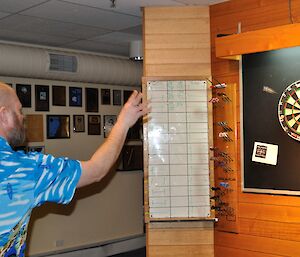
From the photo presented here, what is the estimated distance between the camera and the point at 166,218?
11.8ft

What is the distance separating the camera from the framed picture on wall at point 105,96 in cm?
632

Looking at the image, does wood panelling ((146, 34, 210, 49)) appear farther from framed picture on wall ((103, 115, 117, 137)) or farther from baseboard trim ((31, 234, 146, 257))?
baseboard trim ((31, 234, 146, 257))

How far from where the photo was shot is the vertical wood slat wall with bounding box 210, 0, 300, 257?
324cm

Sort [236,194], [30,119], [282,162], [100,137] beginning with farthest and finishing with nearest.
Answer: [100,137] < [30,119] < [236,194] < [282,162]

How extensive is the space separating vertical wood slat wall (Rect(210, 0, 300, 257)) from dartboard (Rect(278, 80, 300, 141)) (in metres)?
0.37

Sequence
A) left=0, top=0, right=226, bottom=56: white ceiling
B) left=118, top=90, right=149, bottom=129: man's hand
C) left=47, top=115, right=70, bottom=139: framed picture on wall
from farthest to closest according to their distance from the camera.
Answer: left=47, top=115, right=70, bottom=139: framed picture on wall < left=0, top=0, right=226, bottom=56: white ceiling < left=118, top=90, right=149, bottom=129: man's hand

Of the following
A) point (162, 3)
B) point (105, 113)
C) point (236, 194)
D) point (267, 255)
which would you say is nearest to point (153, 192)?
point (236, 194)

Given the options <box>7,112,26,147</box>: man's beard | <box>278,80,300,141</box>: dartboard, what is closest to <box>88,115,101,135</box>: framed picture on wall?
<box>278,80,300,141</box>: dartboard

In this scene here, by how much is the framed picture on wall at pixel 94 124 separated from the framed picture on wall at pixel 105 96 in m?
0.23

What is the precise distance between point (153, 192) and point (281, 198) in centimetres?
98

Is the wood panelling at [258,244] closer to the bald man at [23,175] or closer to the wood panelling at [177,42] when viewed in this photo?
the wood panelling at [177,42]

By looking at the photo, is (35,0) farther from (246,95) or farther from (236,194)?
(236,194)

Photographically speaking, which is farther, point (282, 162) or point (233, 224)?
point (233, 224)

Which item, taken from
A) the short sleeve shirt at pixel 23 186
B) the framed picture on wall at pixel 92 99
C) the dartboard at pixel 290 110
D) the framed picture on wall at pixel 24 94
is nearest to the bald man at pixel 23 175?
the short sleeve shirt at pixel 23 186
